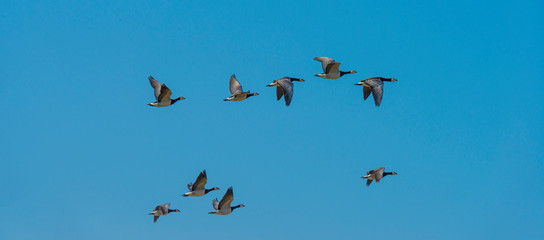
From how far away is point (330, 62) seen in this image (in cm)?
4719

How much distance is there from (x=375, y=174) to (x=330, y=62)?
7210mm

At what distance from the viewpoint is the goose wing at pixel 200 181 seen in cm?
4787

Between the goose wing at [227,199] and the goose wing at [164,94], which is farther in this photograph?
the goose wing at [227,199]

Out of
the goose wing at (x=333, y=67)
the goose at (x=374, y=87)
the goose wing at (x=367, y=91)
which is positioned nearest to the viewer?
the goose at (x=374, y=87)

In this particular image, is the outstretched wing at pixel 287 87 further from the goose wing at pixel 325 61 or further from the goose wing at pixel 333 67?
the goose wing at pixel 333 67

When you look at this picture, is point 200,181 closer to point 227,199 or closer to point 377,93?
point 227,199

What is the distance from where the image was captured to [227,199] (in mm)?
48438

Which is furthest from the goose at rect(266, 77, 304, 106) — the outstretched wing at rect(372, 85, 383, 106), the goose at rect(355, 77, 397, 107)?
the outstretched wing at rect(372, 85, 383, 106)

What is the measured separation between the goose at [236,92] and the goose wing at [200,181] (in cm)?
448

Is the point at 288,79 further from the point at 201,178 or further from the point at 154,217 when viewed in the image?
the point at 154,217

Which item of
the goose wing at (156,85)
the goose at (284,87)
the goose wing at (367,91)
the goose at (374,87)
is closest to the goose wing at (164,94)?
the goose wing at (156,85)

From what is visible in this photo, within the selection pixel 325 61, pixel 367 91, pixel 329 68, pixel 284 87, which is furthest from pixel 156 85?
pixel 367 91

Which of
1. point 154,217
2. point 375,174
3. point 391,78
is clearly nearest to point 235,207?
point 154,217

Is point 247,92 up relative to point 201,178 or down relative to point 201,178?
up
